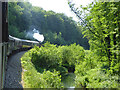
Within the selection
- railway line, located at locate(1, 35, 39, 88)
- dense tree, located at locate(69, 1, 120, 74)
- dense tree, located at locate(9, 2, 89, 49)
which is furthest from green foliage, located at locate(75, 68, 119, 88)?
dense tree, located at locate(9, 2, 89, 49)

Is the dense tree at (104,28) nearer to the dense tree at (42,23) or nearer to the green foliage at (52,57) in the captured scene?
the green foliage at (52,57)

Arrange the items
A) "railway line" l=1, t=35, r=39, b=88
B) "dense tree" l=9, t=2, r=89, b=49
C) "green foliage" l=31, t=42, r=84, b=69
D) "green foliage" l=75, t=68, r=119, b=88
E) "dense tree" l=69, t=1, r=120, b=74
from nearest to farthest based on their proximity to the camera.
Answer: "dense tree" l=69, t=1, r=120, b=74, "green foliage" l=75, t=68, r=119, b=88, "railway line" l=1, t=35, r=39, b=88, "green foliage" l=31, t=42, r=84, b=69, "dense tree" l=9, t=2, r=89, b=49

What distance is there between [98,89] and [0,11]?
423cm

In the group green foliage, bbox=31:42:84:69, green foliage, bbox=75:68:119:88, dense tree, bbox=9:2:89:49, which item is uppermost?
dense tree, bbox=9:2:89:49

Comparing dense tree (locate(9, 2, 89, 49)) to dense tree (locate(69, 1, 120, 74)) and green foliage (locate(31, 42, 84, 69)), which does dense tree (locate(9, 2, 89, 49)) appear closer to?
green foliage (locate(31, 42, 84, 69))

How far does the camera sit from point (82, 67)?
639cm

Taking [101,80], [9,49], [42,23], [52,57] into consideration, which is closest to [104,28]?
[101,80]

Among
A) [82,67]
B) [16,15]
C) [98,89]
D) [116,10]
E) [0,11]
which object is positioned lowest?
[98,89]

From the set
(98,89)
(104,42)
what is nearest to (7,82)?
(98,89)

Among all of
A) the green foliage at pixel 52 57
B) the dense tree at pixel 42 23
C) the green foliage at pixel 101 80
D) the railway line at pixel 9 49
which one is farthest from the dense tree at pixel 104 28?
the dense tree at pixel 42 23

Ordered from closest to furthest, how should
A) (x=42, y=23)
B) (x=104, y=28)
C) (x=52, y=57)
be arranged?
(x=104, y=28) < (x=52, y=57) < (x=42, y=23)

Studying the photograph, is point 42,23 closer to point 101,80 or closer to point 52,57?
point 52,57

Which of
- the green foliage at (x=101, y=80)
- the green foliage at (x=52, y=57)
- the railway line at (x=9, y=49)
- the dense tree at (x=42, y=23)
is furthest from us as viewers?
the dense tree at (x=42, y=23)

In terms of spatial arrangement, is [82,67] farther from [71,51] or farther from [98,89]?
[71,51]
